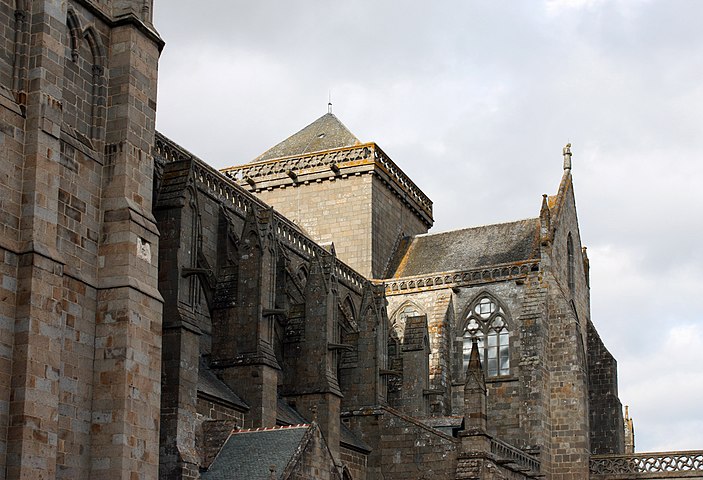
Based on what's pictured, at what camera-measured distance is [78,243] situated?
1758cm

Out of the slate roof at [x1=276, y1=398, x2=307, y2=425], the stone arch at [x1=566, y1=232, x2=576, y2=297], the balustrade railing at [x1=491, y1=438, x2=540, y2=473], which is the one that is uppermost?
the stone arch at [x1=566, y1=232, x2=576, y2=297]

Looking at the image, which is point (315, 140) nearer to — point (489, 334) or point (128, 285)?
point (489, 334)

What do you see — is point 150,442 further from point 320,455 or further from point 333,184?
point 333,184

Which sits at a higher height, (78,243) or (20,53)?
(20,53)

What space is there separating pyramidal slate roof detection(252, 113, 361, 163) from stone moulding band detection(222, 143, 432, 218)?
746mm

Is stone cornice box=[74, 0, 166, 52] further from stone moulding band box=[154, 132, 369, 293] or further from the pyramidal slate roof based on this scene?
the pyramidal slate roof

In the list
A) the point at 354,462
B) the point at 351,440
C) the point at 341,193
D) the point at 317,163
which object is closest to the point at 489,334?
the point at 341,193

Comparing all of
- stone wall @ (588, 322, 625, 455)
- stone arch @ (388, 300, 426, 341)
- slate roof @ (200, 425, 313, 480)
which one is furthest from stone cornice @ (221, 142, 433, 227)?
slate roof @ (200, 425, 313, 480)

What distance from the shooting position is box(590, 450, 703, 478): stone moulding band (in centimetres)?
3631

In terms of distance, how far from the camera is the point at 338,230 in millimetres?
42000

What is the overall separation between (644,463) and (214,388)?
17.6m

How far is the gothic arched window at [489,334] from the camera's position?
37.8 metres

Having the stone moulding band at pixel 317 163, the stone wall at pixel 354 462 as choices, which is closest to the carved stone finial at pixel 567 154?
the stone moulding band at pixel 317 163

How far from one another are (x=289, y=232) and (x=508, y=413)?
9.40 m
